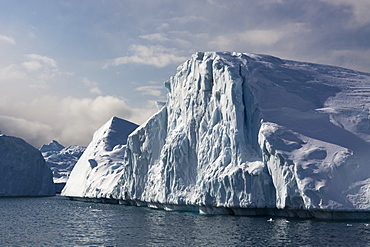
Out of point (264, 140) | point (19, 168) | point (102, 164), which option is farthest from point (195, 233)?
point (19, 168)

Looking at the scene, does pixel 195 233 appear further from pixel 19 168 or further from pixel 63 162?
pixel 63 162

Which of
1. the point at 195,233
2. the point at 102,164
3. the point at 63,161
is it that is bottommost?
the point at 195,233

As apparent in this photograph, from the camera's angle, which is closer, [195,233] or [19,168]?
[195,233]

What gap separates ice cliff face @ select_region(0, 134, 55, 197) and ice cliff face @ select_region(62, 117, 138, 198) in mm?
→ 10915

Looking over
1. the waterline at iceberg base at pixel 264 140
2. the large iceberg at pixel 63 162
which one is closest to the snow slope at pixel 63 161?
the large iceberg at pixel 63 162

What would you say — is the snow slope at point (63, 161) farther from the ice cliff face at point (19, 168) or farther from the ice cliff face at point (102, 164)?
the ice cliff face at point (102, 164)

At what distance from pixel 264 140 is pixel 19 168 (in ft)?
187

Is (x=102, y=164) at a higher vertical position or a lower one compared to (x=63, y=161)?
lower

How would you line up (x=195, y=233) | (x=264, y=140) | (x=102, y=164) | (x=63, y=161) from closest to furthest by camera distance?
(x=195, y=233) < (x=264, y=140) < (x=102, y=164) < (x=63, y=161)

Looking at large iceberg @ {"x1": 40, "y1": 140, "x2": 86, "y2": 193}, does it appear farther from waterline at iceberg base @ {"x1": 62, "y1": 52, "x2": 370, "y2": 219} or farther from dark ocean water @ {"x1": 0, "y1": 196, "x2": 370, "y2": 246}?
dark ocean water @ {"x1": 0, "y1": 196, "x2": 370, "y2": 246}

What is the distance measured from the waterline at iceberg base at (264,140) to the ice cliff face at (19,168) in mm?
39716

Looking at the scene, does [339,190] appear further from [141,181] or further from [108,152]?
[108,152]

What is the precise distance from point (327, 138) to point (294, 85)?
5876mm

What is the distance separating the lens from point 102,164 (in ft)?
188
